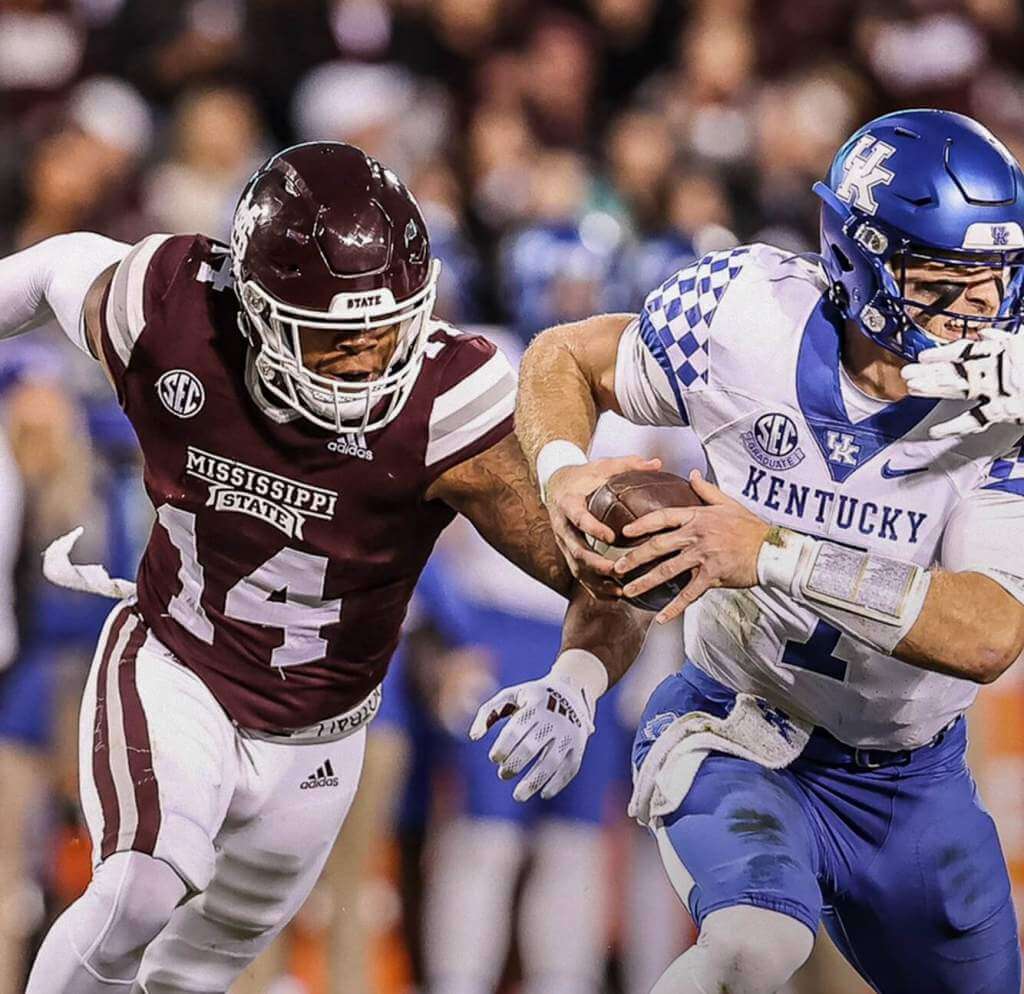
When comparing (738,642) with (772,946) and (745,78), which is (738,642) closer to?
(772,946)

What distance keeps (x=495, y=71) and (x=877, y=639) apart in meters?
A: 4.48

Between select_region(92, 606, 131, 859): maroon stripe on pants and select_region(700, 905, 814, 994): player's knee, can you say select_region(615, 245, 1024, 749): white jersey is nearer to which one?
select_region(700, 905, 814, 994): player's knee

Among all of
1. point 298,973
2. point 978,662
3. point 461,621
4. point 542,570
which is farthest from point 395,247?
point 298,973

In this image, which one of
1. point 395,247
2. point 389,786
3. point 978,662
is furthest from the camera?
point 389,786

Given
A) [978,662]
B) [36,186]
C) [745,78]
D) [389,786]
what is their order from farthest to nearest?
[745,78] < [36,186] < [389,786] < [978,662]

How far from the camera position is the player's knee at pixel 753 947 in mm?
3105

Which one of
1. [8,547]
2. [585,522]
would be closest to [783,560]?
[585,522]

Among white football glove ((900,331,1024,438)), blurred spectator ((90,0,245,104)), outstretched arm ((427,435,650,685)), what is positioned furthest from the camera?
blurred spectator ((90,0,245,104))

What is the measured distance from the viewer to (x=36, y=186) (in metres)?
A: 6.14

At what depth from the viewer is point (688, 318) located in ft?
11.2

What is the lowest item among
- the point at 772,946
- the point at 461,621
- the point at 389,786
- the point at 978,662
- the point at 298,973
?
the point at 298,973

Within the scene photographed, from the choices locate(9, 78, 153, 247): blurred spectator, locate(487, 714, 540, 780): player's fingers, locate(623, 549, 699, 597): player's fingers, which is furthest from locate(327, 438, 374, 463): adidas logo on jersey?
locate(9, 78, 153, 247): blurred spectator

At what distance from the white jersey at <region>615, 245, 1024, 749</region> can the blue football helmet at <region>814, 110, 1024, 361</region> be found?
0.43ft

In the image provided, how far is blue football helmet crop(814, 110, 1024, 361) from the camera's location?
3125 mm
